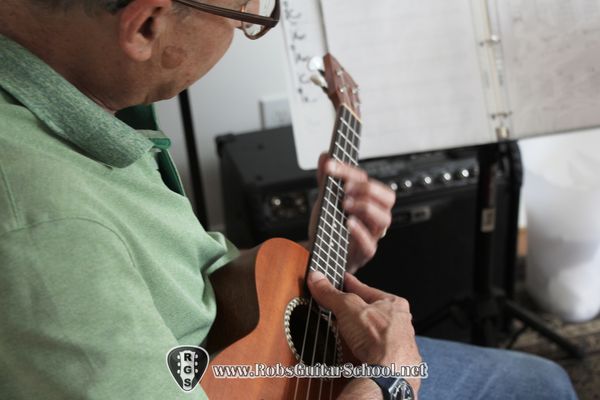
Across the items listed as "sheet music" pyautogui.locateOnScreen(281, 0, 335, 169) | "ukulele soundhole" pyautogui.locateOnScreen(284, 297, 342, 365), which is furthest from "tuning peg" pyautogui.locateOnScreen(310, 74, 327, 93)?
"ukulele soundhole" pyautogui.locateOnScreen(284, 297, 342, 365)

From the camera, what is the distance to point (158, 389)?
21.8 inches

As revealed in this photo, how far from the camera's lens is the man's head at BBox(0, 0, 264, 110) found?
603mm

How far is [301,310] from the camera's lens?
84cm

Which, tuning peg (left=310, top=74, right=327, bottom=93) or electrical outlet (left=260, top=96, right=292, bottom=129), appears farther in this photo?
electrical outlet (left=260, top=96, right=292, bottom=129)

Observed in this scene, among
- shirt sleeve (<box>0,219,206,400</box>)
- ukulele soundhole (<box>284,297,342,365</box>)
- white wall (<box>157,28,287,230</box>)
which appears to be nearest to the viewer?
shirt sleeve (<box>0,219,206,400</box>)

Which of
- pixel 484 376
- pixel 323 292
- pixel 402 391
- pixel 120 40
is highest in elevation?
pixel 120 40

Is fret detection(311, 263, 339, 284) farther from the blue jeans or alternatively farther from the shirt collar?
the shirt collar

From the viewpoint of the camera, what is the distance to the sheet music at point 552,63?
1132mm

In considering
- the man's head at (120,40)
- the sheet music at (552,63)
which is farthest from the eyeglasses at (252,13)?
the sheet music at (552,63)

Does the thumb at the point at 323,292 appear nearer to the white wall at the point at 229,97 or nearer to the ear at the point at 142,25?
the ear at the point at 142,25

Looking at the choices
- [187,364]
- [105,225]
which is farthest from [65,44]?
[187,364]

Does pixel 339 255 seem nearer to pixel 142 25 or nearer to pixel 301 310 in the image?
pixel 301 310

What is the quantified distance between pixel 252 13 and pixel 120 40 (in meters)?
0.16

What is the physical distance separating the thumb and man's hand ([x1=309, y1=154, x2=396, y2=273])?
0.32ft
